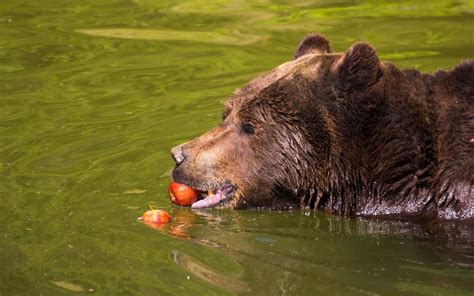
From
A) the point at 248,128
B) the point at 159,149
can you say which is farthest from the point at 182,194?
the point at 159,149

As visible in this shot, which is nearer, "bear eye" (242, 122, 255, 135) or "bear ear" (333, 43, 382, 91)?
"bear ear" (333, 43, 382, 91)

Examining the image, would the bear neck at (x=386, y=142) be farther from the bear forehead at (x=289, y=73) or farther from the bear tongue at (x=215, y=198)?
the bear tongue at (x=215, y=198)

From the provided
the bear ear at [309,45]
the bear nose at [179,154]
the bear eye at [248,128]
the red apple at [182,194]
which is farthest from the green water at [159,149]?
the bear ear at [309,45]

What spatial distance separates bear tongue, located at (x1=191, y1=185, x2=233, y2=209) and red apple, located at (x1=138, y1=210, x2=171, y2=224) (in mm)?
375

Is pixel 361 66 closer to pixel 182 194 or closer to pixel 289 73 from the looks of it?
pixel 289 73

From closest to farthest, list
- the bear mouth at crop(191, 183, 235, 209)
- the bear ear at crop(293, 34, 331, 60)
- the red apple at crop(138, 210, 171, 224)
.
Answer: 1. the red apple at crop(138, 210, 171, 224)
2. the bear mouth at crop(191, 183, 235, 209)
3. the bear ear at crop(293, 34, 331, 60)

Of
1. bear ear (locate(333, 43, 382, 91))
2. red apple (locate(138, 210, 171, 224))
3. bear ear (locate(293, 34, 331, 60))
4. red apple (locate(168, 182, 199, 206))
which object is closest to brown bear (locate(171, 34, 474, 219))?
bear ear (locate(333, 43, 382, 91))

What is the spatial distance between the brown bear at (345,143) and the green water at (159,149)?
0.25m

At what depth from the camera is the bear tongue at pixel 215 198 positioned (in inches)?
420

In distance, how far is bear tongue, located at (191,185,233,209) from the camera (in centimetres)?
1066

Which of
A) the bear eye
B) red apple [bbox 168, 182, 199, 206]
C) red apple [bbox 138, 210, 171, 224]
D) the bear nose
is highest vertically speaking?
the bear eye

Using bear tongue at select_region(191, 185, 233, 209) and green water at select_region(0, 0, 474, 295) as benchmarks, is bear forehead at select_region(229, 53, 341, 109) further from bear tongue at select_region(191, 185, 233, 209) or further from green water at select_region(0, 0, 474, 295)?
green water at select_region(0, 0, 474, 295)

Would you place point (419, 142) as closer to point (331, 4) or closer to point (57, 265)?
point (57, 265)

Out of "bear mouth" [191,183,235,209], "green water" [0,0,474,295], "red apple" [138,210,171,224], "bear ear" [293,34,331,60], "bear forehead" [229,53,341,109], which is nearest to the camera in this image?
"green water" [0,0,474,295]
